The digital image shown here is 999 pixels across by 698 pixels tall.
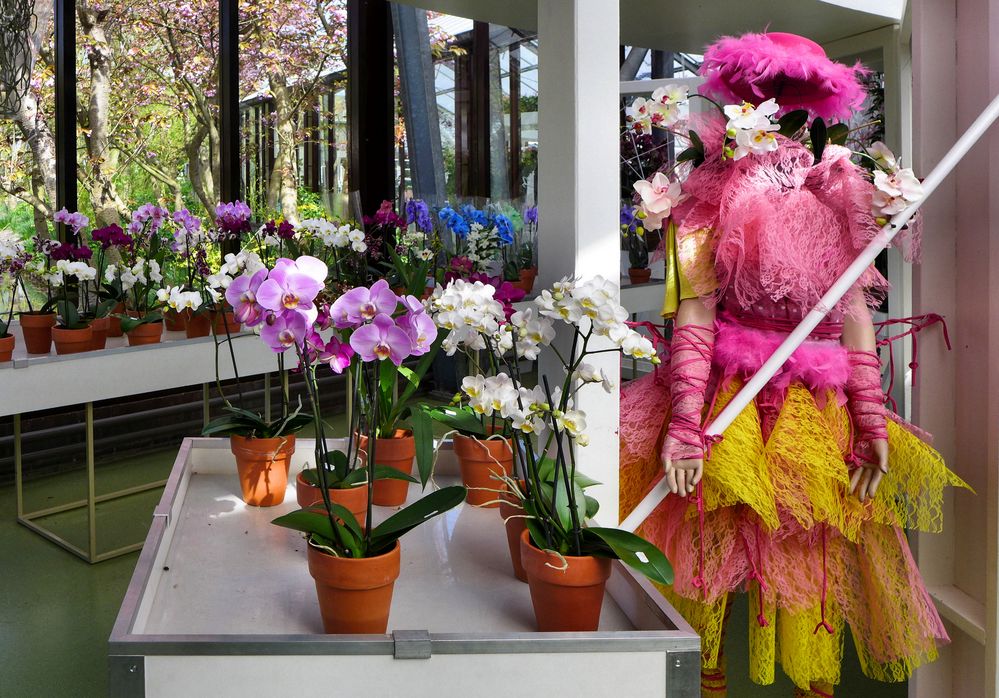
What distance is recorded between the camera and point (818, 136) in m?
1.93

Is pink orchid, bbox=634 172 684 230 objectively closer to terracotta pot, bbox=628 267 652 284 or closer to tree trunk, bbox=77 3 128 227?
terracotta pot, bbox=628 267 652 284

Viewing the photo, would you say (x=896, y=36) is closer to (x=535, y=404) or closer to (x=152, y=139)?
(x=535, y=404)

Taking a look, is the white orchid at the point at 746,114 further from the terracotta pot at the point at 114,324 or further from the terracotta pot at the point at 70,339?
the terracotta pot at the point at 114,324

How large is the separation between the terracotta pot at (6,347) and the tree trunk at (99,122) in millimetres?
2131

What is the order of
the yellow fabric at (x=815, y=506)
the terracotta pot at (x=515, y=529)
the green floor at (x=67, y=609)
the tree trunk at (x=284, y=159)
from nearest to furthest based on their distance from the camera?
the terracotta pot at (x=515, y=529)
the yellow fabric at (x=815, y=506)
the green floor at (x=67, y=609)
the tree trunk at (x=284, y=159)

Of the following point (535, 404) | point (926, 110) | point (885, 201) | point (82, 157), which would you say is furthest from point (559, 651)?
point (82, 157)

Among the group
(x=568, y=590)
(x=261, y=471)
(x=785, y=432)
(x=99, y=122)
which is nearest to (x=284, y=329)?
(x=568, y=590)

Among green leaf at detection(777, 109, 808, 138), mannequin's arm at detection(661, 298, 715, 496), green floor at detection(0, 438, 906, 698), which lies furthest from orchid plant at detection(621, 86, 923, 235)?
green floor at detection(0, 438, 906, 698)

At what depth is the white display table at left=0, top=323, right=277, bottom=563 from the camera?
2.74 meters

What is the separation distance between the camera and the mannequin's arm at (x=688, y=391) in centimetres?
178

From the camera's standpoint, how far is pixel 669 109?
6.33ft

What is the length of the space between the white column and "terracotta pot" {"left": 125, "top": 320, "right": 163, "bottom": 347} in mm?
1929

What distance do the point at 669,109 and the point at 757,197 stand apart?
0.89 feet

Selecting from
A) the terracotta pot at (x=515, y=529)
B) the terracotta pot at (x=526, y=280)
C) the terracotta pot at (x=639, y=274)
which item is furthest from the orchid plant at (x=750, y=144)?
the terracotta pot at (x=639, y=274)
